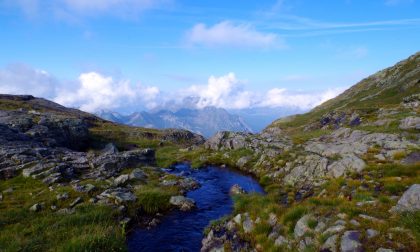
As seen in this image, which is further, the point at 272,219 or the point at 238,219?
the point at 238,219

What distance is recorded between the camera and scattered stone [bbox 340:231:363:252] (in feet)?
44.9

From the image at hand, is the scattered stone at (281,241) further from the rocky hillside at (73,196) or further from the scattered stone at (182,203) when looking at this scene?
the scattered stone at (182,203)

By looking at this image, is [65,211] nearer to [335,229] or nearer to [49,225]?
[49,225]

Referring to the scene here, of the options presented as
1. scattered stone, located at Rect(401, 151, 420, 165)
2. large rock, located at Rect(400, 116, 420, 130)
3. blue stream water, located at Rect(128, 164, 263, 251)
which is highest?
large rock, located at Rect(400, 116, 420, 130)

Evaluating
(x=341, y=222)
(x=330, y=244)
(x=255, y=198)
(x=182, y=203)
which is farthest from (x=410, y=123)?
(x=330, y=244)

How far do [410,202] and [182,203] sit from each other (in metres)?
20.5

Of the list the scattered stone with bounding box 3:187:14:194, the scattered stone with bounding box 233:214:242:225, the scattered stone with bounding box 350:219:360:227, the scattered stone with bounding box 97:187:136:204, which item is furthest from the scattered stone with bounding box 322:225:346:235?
the scattered stone with bounding box 3:187:14:194

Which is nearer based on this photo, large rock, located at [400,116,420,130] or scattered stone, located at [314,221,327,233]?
scattered stone, located at [314,221,327,233]

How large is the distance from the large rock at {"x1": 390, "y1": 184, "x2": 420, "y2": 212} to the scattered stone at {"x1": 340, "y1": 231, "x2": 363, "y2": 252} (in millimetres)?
3411

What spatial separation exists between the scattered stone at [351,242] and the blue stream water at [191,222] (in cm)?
1091

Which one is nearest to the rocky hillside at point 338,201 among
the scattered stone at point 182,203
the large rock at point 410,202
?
the large rock at point 410,202

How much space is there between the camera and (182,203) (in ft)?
102

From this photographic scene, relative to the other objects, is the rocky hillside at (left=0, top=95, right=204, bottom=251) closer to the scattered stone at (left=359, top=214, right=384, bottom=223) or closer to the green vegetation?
the green vegetation

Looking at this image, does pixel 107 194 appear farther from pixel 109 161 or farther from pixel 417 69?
pixel 417 69
